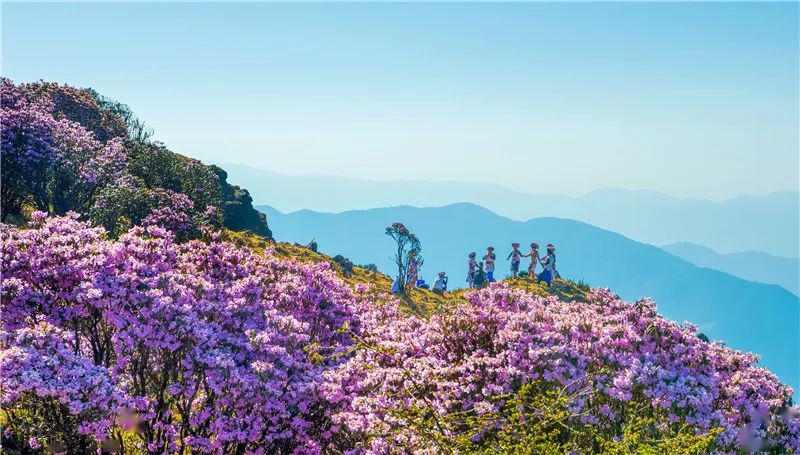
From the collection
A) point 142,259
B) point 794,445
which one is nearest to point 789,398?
point 794,445

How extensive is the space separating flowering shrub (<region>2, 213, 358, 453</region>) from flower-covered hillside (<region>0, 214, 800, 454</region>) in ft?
0.15

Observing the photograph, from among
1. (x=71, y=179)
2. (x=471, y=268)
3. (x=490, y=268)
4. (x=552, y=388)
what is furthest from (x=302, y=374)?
(x=471, y=268)

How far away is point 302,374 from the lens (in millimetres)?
13758

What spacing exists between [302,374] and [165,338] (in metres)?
3.11

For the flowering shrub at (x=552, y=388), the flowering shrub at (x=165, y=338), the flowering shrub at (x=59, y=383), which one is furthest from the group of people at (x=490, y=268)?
the flowering shrub at (x=59, y=383)

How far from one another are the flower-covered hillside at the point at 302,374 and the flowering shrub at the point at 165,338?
0.15ft

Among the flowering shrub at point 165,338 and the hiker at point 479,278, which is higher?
the hiker at point 479,278

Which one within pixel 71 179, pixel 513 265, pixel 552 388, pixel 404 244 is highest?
pixel 404 244

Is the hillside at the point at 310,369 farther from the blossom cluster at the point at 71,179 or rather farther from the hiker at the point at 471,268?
the hiker at the point at 471,268

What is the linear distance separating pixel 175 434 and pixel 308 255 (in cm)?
3524

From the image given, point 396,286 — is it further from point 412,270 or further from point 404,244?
point 404,244

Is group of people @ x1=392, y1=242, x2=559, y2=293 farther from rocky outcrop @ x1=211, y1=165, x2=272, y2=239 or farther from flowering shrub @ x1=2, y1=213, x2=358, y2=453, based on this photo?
flowering shrub @ x1=2, y1=213, x2=358, y2=453

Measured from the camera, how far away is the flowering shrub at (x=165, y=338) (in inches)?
483

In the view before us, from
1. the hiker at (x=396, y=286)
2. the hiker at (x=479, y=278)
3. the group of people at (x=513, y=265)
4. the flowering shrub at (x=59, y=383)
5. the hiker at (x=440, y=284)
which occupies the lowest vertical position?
the flowering shrub at (x=59, y=383)
